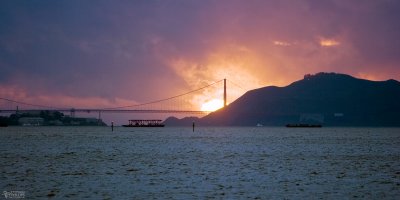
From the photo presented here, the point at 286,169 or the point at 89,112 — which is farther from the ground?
the point at 89,112

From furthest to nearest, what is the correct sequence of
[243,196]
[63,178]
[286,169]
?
[286,169] < [63,178] < [243,196]

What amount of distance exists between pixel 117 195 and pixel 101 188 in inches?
90.6

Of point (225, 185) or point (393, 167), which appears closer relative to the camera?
point (225, 185)

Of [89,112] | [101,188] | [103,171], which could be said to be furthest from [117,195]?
[89,112]

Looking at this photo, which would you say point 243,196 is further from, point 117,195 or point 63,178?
point 63,178

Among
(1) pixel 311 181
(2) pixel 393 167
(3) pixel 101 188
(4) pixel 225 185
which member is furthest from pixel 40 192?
(2) pixel 393 167

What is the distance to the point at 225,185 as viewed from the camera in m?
22.5

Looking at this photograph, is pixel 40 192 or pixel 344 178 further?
pixel 344 178

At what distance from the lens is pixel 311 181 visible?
960 inches

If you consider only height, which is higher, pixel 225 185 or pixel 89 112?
pixel 89 112

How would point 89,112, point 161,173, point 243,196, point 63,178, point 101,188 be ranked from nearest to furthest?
→ 1. point 243,196
2. point 101,188
3. point 63,178
4. point 161,173
5. point 89,112

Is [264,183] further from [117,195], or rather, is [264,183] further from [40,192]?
[40,192]

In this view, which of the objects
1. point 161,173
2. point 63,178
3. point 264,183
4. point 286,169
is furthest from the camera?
point 286,169

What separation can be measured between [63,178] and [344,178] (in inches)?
572
